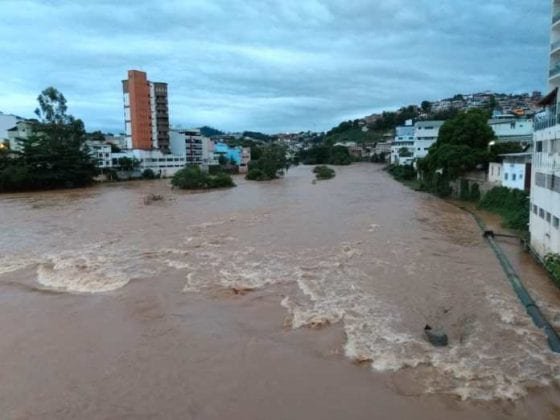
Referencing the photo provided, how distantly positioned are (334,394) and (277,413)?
760 mm

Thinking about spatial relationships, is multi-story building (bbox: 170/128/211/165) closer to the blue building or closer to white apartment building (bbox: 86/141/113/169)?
the blue building

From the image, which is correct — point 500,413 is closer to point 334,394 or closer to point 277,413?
point 334,394

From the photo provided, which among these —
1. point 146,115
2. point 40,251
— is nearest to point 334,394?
point 40,251

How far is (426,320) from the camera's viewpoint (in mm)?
7453

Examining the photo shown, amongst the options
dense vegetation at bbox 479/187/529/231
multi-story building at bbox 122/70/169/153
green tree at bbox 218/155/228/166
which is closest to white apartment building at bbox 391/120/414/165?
green tree at bbox 218/155/228/166

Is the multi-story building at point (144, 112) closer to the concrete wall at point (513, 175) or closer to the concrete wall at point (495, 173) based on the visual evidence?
the concrete wall at point (495, 173)

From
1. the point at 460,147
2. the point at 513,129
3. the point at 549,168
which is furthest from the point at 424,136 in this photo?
the point at 549,168

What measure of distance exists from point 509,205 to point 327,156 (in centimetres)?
6054

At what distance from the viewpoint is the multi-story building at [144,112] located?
1934 inches

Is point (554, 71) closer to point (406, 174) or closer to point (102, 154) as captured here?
point (406, 174)

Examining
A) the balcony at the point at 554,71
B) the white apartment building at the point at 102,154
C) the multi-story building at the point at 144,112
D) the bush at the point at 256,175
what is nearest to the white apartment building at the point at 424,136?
the bush at the point at 256,175

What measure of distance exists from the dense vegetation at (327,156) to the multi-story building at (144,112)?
1142 inches

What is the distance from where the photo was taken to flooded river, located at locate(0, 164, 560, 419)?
17.4 feet

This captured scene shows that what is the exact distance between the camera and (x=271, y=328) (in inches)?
286
